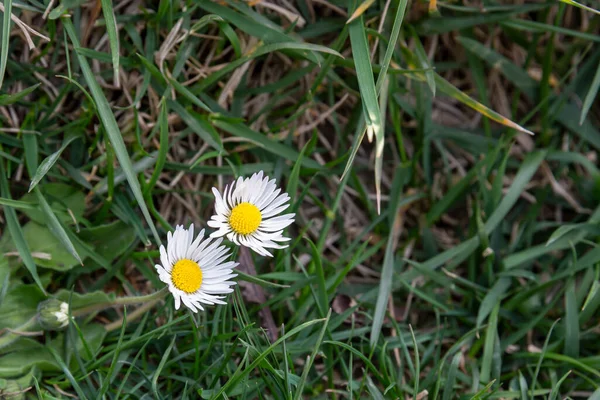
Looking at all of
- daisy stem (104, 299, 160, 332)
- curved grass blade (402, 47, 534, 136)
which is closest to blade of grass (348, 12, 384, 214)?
curved grass blade (402, 47, 534, 136)

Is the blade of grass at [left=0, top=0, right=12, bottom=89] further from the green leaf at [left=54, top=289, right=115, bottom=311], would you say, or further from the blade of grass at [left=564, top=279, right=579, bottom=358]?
the blade of grass at [left=564, top=279, right=579, bottom=358]

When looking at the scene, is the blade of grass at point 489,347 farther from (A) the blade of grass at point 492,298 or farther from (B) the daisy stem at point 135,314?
(B) the daisy stem at point 135,314

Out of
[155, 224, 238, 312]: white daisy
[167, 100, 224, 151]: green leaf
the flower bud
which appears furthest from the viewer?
[167, 100, 224, 151]: green leaf

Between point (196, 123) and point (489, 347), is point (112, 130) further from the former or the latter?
point (489, 347)

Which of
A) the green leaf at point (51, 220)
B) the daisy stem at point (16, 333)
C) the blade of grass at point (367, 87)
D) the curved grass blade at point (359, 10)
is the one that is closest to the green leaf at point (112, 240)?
the green leaf at point (51, 220)

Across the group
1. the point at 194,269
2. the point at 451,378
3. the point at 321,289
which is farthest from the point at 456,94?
the point at 194,269

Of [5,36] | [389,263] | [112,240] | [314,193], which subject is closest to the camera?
[5,36]
